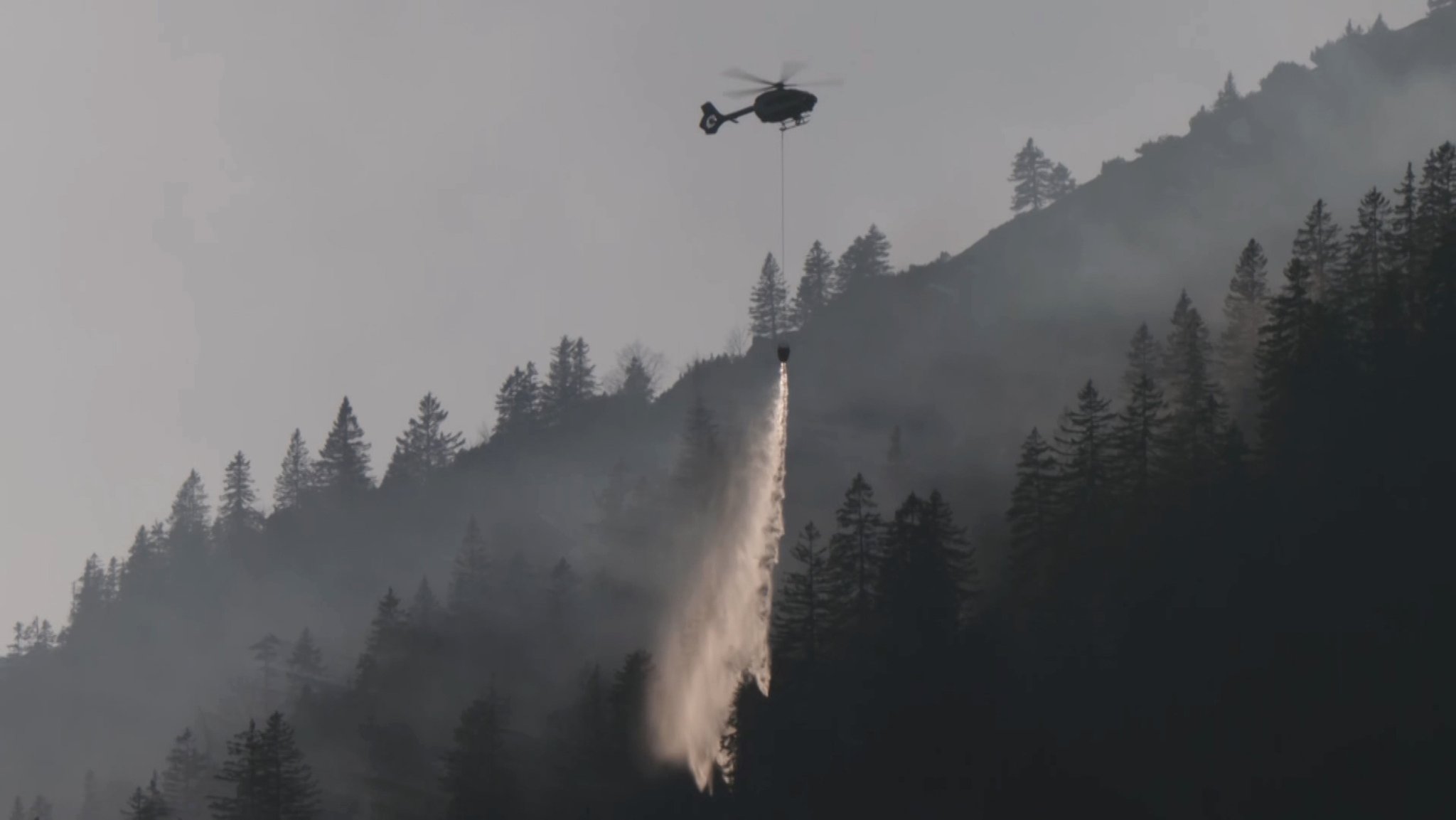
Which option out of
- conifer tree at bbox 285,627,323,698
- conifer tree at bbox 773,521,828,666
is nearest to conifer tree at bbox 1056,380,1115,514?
conifer tree at bbox 773,521,828,666

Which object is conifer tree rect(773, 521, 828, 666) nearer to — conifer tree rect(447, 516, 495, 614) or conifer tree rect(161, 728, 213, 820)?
conifer tree rect(447, 516, 495, 614)

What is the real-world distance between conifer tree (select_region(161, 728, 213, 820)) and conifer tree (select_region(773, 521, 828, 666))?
161ft

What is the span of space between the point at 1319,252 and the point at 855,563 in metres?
52.9

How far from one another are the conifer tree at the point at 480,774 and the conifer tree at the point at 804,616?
19324 millimetres

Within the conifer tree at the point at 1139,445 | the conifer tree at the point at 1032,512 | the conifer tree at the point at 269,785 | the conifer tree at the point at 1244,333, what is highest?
the conifer tree at the point at 1244,333

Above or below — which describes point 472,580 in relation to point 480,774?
above

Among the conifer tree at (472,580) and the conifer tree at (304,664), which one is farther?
the conifer tree at (472,580)

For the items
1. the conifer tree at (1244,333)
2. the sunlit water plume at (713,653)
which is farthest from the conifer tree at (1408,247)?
the sunlit water plume at (713,653)

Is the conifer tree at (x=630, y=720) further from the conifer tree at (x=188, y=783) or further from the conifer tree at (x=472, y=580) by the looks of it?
the conifer tree at (x=472, y=580)

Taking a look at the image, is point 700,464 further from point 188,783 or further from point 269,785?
point 269,785

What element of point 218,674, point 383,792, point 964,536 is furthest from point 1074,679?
point 218,674

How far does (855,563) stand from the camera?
11488 cm

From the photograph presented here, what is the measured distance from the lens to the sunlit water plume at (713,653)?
108688mm

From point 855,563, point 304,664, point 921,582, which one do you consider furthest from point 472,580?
→ point 921,582
